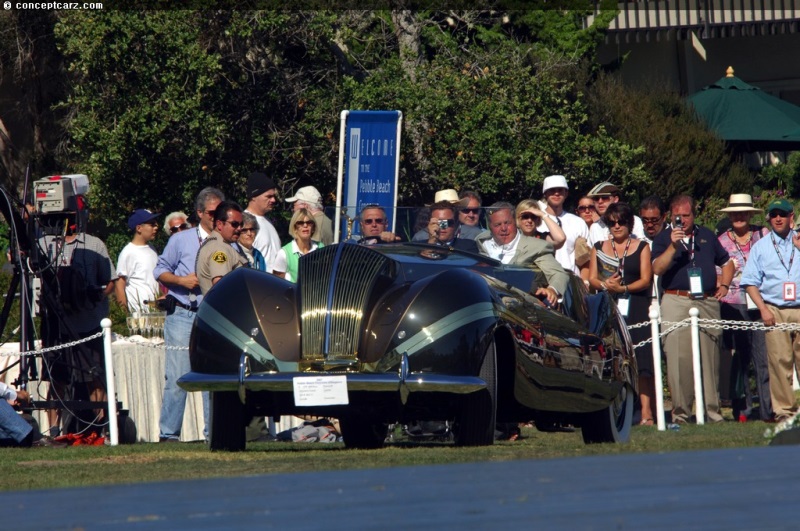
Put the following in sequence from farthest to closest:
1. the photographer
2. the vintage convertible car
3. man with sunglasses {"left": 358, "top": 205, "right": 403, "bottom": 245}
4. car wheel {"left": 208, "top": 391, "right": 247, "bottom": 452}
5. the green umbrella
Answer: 1. the green umbrella
2. the photographer
3. man with sunglasses {"left": 358, "top": 205, "right": 403, "bottom": 245}
4. car wheel {"left": 208, "top": 391, "right": 247, "bottom": 452}
5. the vintage convertible car

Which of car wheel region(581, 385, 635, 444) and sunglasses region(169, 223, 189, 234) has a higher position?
sunglasses region(169, 223, 189, 234)

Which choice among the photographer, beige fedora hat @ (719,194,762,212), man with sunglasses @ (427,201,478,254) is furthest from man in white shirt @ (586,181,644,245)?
the photographer

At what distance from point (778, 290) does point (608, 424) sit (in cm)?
408

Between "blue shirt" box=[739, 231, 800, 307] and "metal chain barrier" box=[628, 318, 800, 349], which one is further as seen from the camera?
"blue shirt" box=[739, 231, 800, 307]

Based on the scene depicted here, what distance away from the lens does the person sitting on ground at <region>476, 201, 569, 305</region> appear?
30.5 feet

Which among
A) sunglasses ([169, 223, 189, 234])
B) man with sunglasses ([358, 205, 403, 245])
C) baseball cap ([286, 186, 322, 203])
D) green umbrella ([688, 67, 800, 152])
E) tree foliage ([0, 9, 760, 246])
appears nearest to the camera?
man with sunglasses ([358, 205, 403, 245])

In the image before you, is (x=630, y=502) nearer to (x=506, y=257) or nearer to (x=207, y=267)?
(x=506, y=257)

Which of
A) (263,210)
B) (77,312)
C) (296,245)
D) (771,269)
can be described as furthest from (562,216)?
(77,312)

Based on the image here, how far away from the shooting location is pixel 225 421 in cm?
842

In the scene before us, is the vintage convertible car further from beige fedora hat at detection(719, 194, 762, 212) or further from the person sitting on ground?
beige fedora hat at detection(719, 194, 762, 212)

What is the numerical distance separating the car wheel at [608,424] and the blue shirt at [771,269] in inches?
139

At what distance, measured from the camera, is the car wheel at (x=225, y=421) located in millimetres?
8414

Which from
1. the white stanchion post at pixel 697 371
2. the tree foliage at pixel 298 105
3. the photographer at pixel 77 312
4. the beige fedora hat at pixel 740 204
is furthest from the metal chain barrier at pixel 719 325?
the tree foliage at pixel 298 105

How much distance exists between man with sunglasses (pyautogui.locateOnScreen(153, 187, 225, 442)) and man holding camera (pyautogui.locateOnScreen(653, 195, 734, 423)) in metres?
4.02
